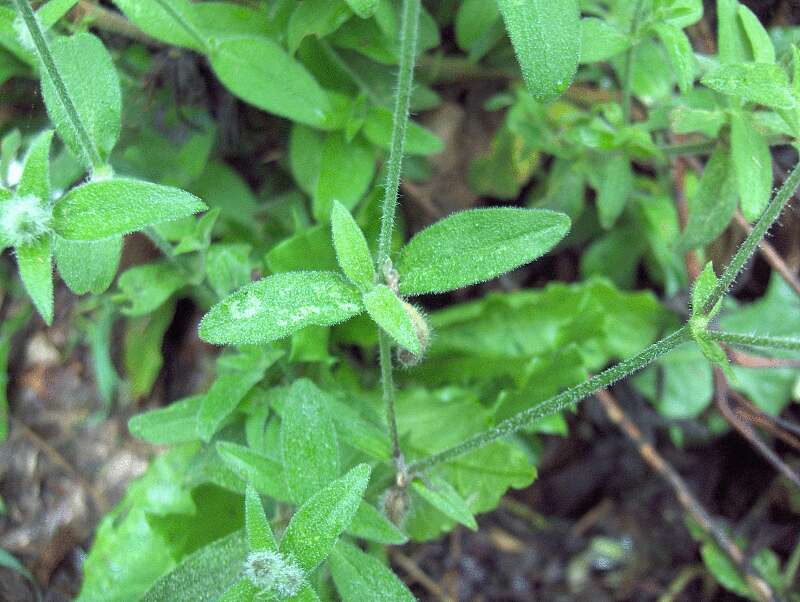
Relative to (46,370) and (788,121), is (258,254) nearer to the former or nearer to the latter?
(46,370)

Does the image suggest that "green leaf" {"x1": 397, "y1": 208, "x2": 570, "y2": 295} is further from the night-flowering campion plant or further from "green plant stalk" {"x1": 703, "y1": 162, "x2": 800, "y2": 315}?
"green plant stalk" {"x1": 703, "y1": 162, "x2": 800, "y2": 315}

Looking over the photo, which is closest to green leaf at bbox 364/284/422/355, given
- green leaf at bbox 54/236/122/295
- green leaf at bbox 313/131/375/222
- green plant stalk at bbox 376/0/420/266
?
green plant stalk at bbox 376/0/420/266

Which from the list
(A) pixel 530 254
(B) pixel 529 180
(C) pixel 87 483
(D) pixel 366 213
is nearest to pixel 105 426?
(C) pixel 87 483

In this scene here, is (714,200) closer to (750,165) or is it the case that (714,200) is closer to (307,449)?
(750,165)

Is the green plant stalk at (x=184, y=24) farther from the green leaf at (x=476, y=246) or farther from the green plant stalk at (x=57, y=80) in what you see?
the green leaf at (x=476, y=246)

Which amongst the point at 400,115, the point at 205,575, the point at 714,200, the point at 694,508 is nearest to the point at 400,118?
the point at 400,115

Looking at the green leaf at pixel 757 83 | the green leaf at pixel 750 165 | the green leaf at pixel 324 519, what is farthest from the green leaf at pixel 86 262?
the green leaf at pixel 750 165

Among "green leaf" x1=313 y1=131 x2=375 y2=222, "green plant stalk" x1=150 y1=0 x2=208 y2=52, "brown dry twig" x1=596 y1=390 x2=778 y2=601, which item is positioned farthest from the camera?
"brown dry twig" x1=596 y1=390 x2=778 y2=601
